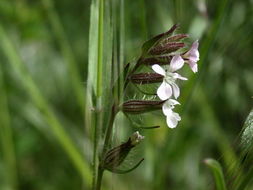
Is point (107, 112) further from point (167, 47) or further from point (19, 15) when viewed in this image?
point (19, 15)

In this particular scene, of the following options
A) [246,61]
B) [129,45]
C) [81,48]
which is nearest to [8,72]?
[81,48]

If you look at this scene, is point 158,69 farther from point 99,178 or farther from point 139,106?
point 99,178

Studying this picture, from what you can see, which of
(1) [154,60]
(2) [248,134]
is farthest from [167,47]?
(2) [248,134]

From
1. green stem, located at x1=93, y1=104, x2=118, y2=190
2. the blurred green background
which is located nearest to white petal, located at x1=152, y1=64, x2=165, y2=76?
green stem, located at x1=93, y1=104, x2=118, y2=190

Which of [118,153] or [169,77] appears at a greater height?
[169,77]

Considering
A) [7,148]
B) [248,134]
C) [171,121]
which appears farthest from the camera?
[7,148]
